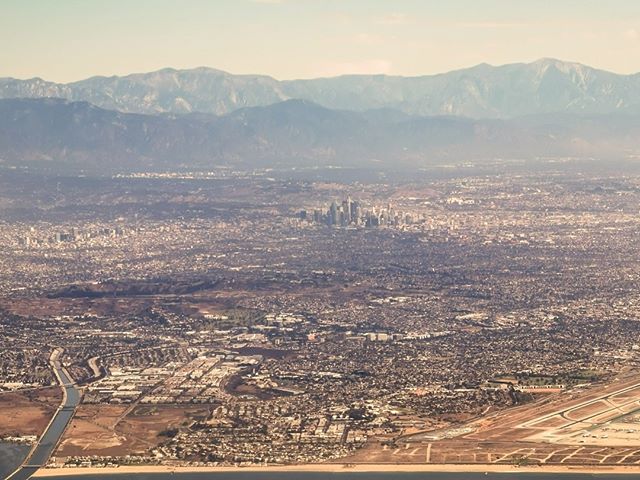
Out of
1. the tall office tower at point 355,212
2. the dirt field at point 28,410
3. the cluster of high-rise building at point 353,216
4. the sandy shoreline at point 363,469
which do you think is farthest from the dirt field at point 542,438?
the tall office tower at point 355,212

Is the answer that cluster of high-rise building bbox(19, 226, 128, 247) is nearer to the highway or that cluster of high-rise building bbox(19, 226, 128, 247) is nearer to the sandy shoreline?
the highway

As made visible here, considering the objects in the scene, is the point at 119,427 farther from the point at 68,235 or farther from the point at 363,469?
the point at 68,235

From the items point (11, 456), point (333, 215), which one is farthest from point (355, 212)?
point (11, 456)

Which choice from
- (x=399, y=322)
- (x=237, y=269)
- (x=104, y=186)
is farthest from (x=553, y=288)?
(x=104, y=186)

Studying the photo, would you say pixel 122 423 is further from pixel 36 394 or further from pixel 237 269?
pixel 237 269

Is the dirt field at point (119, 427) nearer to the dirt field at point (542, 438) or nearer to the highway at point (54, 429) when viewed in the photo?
the highway at point (54, 429)

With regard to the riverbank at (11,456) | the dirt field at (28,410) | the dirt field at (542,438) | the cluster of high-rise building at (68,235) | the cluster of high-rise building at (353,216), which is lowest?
the riverbank at (11,456)
